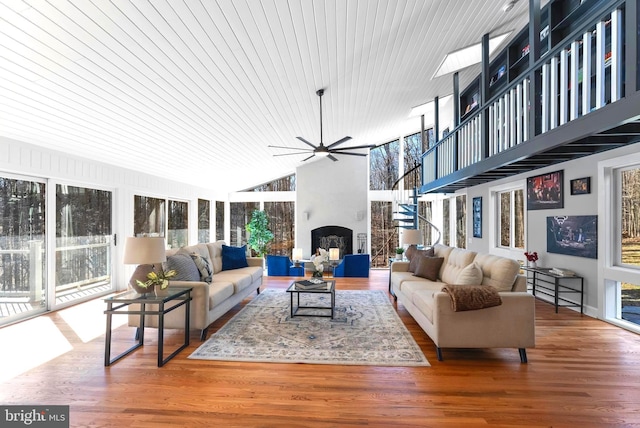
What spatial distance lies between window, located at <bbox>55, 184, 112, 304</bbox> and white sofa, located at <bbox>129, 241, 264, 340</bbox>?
1.95 meters

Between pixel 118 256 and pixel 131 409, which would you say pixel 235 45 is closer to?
pixel 131 409

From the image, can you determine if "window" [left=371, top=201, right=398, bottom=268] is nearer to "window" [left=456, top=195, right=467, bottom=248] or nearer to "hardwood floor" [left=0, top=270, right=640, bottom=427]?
"window" [left=456, top=195, right=467, bottom=248]

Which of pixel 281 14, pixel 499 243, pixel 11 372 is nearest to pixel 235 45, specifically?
pixel 281 14

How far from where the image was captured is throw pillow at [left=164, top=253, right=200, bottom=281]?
3.75 m

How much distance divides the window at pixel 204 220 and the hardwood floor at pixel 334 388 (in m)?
5.34

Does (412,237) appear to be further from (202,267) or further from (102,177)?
(102,177)

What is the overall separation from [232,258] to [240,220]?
194 inches

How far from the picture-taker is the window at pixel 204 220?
28.7ft

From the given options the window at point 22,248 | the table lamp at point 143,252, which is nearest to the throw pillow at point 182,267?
the table lamp at point 143,252

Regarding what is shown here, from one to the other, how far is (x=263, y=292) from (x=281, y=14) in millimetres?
4437

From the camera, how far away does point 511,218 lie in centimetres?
621

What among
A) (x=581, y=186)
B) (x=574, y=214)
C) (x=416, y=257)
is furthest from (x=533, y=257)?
(x=416, y=257)

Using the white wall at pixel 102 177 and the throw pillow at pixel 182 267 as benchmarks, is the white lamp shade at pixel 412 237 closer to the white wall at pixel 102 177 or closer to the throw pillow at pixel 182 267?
the throw pillow at pixel 182 267

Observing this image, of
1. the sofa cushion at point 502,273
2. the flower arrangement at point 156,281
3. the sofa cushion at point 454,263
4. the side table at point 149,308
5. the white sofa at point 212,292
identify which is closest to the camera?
the side table at point 149,308
